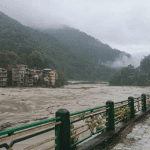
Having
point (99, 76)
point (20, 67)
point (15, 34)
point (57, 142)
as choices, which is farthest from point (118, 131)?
point (99, 76)

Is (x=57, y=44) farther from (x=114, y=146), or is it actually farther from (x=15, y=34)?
(x=114, y=146)

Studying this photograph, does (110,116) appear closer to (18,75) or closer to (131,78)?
(18,75)

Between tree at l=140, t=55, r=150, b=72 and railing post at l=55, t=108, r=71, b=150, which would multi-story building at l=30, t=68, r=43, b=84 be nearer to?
railing post at l=55, t=108, r=71, b=150

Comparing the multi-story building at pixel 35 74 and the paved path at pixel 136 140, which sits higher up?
the multi-story building at pixel 35 74

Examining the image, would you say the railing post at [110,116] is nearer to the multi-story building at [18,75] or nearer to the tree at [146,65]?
the multi-story building at [18,75]

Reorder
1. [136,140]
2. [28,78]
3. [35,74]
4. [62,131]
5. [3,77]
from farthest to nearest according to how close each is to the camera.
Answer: [35,74] < [28,78] < [3,77] < [136,140] < [62,131]

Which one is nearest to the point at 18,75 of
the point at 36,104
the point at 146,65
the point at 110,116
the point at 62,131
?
the point at 36,104

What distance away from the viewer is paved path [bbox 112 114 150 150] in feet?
14.3

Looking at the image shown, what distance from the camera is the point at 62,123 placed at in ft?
10.4

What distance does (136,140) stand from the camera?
491 cm

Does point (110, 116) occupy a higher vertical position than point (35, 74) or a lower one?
lower

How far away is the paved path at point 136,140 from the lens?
4348 millimetres

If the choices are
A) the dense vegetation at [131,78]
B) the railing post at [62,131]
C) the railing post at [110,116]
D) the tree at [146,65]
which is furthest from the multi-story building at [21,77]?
the tree at [146,65]

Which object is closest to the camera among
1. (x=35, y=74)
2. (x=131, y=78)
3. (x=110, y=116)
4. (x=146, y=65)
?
(x=110, y=116)
